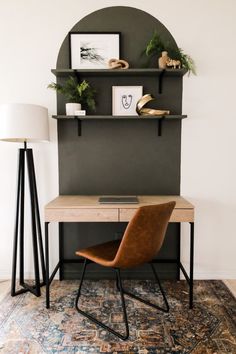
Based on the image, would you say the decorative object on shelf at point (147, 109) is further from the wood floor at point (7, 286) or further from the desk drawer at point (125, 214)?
the wood floor at point (7, 286)

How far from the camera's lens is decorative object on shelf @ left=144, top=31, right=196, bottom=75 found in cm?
215

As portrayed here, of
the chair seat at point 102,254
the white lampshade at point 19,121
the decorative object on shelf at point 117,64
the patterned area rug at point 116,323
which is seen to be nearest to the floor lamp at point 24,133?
the white lampshade at point 19,121

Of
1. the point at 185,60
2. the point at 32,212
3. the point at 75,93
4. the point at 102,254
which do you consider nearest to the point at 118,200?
the point at 102,254

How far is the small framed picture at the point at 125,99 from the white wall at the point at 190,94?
440 mm

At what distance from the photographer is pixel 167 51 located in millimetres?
2246

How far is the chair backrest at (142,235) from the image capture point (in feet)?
5.13

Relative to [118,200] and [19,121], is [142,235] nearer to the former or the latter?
[118,200]

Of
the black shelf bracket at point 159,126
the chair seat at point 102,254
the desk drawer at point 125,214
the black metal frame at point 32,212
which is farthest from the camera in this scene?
the black shelf bracket at point 159,126

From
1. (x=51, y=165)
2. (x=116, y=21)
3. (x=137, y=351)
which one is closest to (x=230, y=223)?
(x=137, y=351)

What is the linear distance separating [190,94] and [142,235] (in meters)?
1.40

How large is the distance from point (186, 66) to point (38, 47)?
1.31m

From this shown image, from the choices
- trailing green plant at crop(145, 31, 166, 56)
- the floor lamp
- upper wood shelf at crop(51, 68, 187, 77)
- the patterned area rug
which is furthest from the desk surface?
trailing green plant at crop(145, 31, 166, 56)

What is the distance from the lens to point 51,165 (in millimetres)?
2398

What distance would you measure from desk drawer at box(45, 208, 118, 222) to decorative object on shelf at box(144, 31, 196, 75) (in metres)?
1.28
